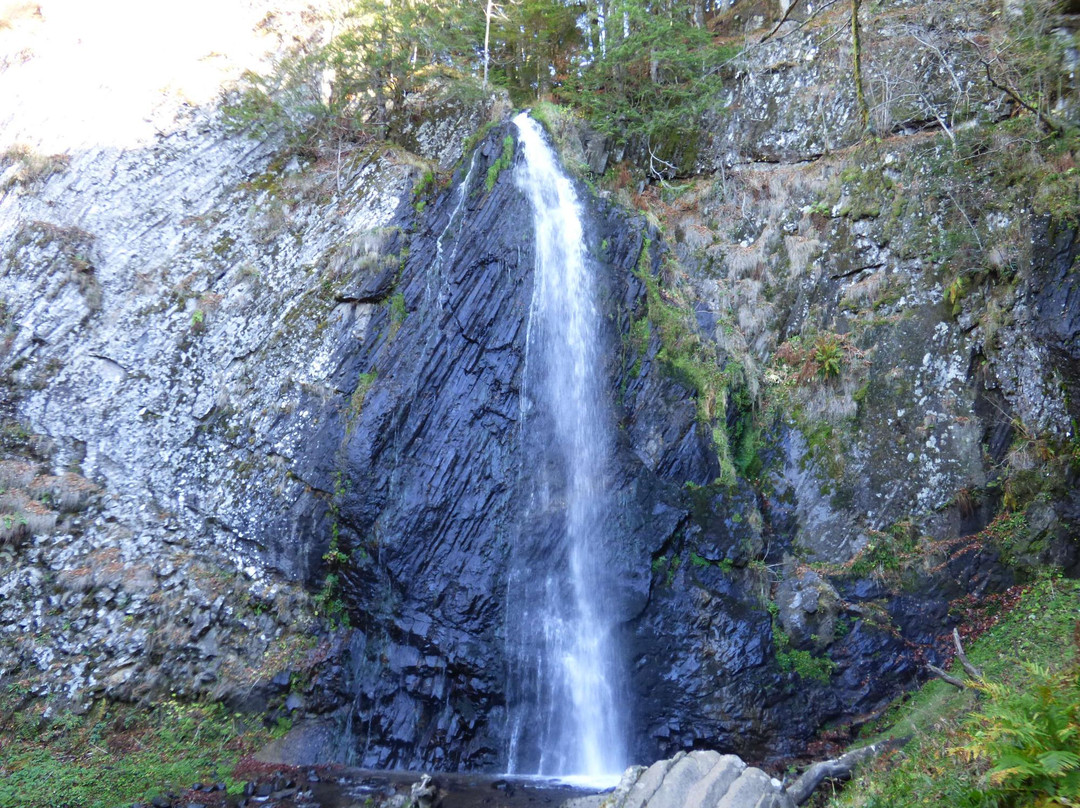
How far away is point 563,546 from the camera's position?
9.28m

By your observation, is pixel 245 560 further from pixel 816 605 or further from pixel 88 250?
pixel 816 605

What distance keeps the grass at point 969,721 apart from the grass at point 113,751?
7399 millimetres

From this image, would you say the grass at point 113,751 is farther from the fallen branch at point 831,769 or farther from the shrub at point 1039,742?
the shrub at point 1039,742

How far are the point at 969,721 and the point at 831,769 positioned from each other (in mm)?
1838

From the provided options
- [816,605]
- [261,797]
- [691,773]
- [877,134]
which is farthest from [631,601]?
[877,134]

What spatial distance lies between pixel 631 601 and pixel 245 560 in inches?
239

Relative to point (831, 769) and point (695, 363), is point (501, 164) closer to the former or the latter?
point (695, 363)

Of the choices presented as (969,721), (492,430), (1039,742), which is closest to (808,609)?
(969,721)

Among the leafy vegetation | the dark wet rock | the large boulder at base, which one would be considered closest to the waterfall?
the leafy vegetation

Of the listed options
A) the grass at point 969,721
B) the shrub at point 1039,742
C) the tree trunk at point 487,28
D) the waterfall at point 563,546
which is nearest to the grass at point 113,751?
the waterfall at point 563,546

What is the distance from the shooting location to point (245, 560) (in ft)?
31.4

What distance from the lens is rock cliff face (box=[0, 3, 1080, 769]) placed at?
8.40m

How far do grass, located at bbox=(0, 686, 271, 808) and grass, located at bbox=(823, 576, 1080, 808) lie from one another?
7399 millimetres

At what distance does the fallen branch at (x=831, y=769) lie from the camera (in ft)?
19.1
